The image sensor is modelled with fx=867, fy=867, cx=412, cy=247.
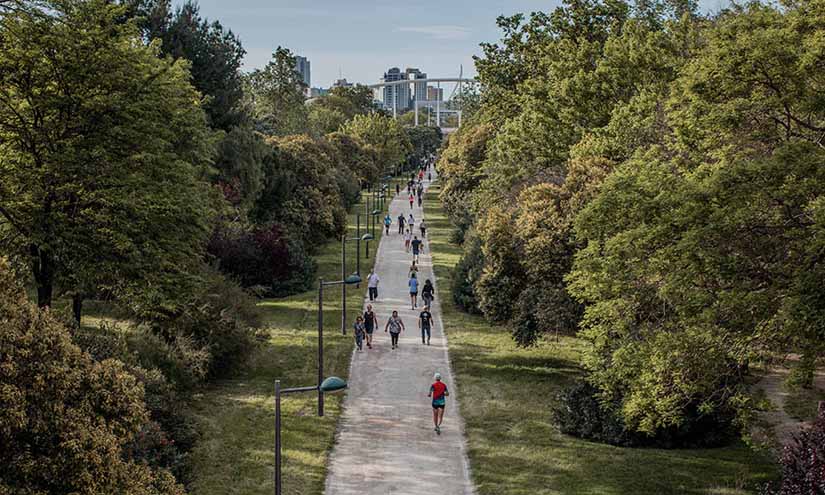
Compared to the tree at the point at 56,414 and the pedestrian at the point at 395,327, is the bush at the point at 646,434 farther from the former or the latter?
the tree at the point at 56,414

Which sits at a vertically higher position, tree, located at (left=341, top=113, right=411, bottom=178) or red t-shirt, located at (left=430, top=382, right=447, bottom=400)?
tree, located at (left=341, top=113, right=411, bottom=178)

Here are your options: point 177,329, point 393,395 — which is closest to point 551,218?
point 393,395

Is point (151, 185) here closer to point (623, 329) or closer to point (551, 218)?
point (551, 218)

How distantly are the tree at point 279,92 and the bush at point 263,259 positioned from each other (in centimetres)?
4279

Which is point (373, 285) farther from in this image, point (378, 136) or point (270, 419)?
point (378, 136)

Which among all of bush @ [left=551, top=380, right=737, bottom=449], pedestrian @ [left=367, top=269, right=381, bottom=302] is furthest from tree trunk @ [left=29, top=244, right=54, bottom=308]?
pedestrian @ [left=367, top=269, right=381, bottom=302]

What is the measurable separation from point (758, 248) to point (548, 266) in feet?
31.0

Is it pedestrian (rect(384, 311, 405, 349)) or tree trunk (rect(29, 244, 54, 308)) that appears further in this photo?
pedestrian (rect(384, 311, 405, 349))

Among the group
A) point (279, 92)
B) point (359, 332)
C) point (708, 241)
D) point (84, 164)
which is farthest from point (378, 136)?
point (708, 241)

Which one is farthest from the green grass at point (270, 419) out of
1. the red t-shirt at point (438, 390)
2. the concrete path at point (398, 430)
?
the red t-shirt at point (438, 390)

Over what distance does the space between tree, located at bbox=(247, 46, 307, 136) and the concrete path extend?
5354 cm

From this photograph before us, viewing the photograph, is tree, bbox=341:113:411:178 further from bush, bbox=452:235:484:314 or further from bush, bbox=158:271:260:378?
bush, bbox=158:271:260:378

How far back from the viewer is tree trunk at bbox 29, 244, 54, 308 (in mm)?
21609

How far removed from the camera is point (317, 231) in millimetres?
50781
